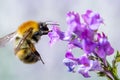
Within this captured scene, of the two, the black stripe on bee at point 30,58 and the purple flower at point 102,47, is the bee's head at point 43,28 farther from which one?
the purple flower at point 102,47

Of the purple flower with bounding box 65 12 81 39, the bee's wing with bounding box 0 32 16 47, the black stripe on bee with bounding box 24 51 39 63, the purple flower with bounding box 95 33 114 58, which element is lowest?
the black stripe on bee with bounding box 24 51 39 63

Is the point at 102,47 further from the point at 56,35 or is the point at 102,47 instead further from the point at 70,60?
the point at 56,35

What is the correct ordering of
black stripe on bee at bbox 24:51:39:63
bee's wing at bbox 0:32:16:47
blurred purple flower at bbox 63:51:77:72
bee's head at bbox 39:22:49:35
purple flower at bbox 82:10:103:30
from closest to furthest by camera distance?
purple flower at bbox 82:10:103:30 → blurred purple flower at bbox 63:51:77:72 → black stripe on bee at bbox 24:51:39:63 → bee's head at bbox 39:22:49:35 → bee's wing at bbox 0:32:16:47

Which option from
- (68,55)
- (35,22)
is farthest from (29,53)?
(68,55)

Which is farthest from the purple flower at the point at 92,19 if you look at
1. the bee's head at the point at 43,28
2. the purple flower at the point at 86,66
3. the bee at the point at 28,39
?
the bee's head at the point at 43,28

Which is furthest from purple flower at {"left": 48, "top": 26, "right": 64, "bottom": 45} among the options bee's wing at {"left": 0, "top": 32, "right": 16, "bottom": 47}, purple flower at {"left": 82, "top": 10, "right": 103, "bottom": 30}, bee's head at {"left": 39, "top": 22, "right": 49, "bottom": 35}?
bee's wing at {"left": 0, "top": 32, "right": 16, "bottom": 47}

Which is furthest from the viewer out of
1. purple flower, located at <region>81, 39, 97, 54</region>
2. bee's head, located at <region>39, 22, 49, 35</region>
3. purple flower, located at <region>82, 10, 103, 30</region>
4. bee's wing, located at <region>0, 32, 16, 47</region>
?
bee's wing, located at <region>0, 32, 16, 47</region>

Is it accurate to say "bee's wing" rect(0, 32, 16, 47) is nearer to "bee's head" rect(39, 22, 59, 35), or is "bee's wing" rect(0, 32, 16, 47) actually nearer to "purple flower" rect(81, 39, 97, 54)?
"bee's head" rect(39, 22, 59, 35)
